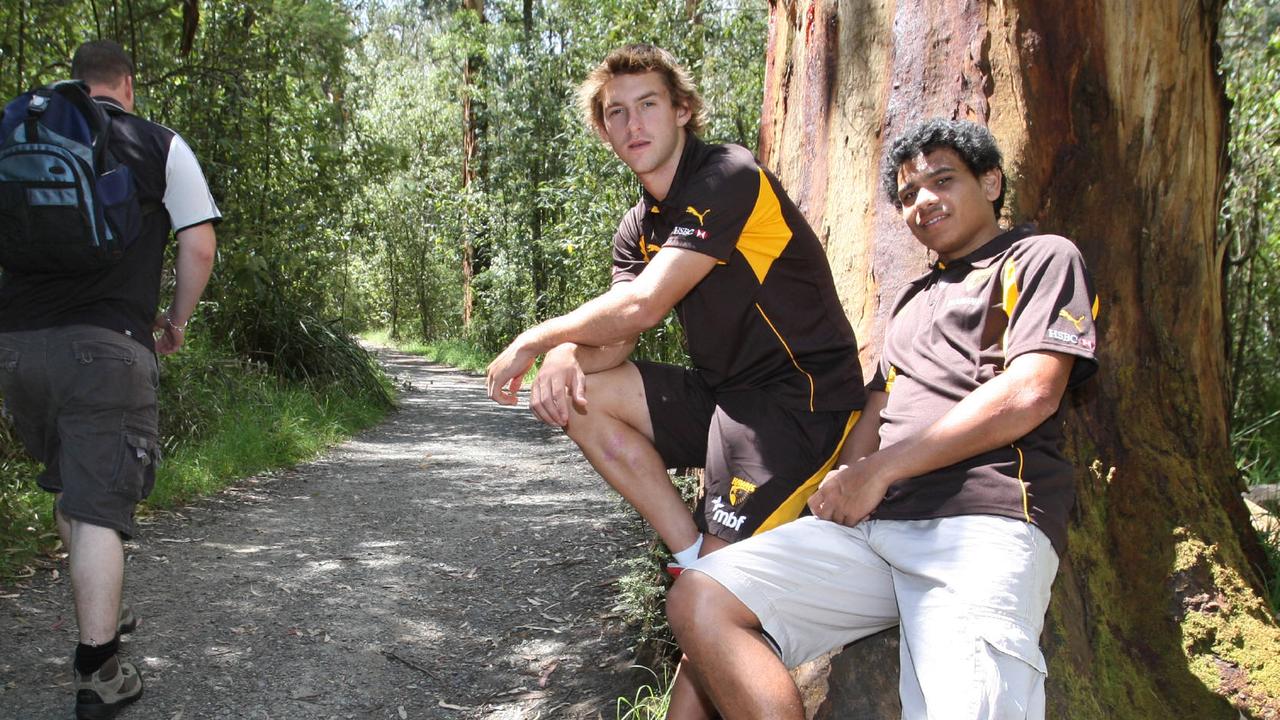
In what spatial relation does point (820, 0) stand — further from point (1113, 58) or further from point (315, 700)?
point (315, 700)

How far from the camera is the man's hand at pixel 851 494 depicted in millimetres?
2463

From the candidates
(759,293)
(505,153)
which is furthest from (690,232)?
(505,153)

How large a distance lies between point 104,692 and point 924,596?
8.84 feet

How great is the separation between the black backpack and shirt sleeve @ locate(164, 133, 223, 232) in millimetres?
201

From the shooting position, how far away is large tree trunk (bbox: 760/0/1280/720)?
2.88 metres

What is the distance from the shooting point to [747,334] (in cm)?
299

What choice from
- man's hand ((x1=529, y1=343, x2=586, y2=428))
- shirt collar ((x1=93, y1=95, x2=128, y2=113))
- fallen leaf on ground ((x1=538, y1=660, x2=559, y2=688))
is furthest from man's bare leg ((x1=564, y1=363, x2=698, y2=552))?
shirt collar ((x1=93, y1=95, x2=128, y2=113))

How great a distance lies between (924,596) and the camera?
7.53 ft

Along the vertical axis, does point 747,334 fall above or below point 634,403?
above

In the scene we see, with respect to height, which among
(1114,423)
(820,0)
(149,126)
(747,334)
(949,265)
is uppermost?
(820,0)

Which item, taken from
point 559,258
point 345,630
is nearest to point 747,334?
point 345,630

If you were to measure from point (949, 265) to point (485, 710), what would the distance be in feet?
7.65

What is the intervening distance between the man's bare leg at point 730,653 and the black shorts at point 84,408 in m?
2.00

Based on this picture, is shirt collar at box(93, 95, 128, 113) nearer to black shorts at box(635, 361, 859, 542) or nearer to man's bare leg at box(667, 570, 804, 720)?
black shorts at box(635, 361, 859, 542)
